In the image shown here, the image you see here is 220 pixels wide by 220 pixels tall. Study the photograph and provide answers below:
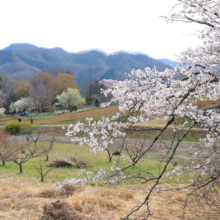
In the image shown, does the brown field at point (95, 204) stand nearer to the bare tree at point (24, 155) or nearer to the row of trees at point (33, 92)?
the bare tree at point (24, 155)

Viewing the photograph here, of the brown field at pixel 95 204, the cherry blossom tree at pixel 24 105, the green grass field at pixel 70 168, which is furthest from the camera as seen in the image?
the cherry blossom tree at pixel 24 105

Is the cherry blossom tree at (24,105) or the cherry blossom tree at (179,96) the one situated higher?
the cherry blossom tree at (179,96)

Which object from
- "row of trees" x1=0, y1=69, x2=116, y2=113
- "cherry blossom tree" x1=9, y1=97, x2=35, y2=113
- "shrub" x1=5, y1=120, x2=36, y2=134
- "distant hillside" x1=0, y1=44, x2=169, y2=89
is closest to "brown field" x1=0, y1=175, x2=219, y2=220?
"shrub" x1=5, y1=120, x2=36, y2=134

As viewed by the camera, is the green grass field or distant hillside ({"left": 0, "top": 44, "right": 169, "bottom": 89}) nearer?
the green grass field

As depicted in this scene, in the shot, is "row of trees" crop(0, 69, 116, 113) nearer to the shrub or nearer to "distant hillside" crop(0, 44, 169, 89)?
the shrub

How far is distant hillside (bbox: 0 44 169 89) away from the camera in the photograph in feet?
358

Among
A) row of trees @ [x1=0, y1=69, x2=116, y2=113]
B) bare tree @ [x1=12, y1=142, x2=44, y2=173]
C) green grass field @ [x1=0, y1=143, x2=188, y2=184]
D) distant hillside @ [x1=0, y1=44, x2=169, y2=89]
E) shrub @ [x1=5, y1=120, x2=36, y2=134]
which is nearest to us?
green grass field @ [x1=0, y1=143, x2=188, y2=184]

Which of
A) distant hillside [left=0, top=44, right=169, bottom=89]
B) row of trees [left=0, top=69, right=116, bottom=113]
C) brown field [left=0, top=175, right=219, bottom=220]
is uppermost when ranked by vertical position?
distant hillside [left=0, top=44, right=169, bottom=89]

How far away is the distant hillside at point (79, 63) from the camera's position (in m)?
109

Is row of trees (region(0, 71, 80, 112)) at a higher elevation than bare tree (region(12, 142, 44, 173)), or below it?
higher

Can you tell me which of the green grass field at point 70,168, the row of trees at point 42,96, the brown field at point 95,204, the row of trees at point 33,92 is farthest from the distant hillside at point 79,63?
the brown field at point 95,204

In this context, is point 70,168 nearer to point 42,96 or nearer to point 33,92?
point 42,96

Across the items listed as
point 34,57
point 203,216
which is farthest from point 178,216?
point 34,57

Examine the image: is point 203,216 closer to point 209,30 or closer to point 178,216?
point 178,216
